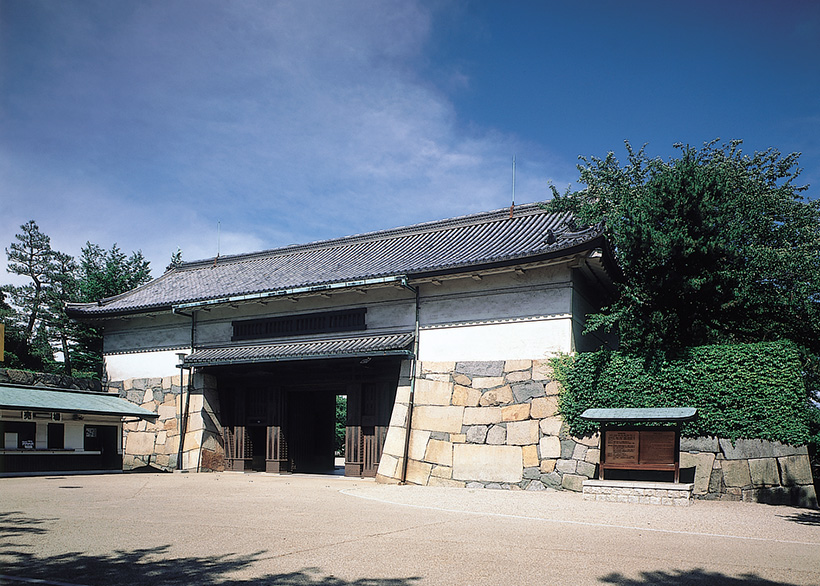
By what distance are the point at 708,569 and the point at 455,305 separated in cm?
1265

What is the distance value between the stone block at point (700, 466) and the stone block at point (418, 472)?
6.67 meters

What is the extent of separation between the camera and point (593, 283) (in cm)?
1945

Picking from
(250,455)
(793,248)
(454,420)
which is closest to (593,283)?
(454,420)

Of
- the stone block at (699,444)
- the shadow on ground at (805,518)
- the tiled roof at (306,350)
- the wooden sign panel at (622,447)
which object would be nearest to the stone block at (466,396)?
the tiled roof at (306,350)

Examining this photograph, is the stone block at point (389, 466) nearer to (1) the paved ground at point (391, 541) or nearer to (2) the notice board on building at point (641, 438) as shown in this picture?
(1) the paved ground at point (391, 541)

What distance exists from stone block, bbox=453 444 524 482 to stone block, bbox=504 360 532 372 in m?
2.09

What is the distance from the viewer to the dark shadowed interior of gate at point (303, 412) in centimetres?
2030

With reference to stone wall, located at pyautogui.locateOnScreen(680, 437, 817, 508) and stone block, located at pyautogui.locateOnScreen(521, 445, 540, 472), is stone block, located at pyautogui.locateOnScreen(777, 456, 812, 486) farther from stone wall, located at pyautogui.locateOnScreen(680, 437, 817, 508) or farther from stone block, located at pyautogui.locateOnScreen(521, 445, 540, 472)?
stone block, located at pyautogui.locateOnScreen(521, 445, 540, 472)

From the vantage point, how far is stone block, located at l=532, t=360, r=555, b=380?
17281 millimetres

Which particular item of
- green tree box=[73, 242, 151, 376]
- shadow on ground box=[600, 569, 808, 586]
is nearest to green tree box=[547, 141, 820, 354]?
shadow on ground box=[600, 569, 808, 586]

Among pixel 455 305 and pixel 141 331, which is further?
pixel 141 331

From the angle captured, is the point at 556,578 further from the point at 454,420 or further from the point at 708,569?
the point at 454,420

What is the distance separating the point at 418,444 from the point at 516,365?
3.63 meters

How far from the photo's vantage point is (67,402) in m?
21.4
